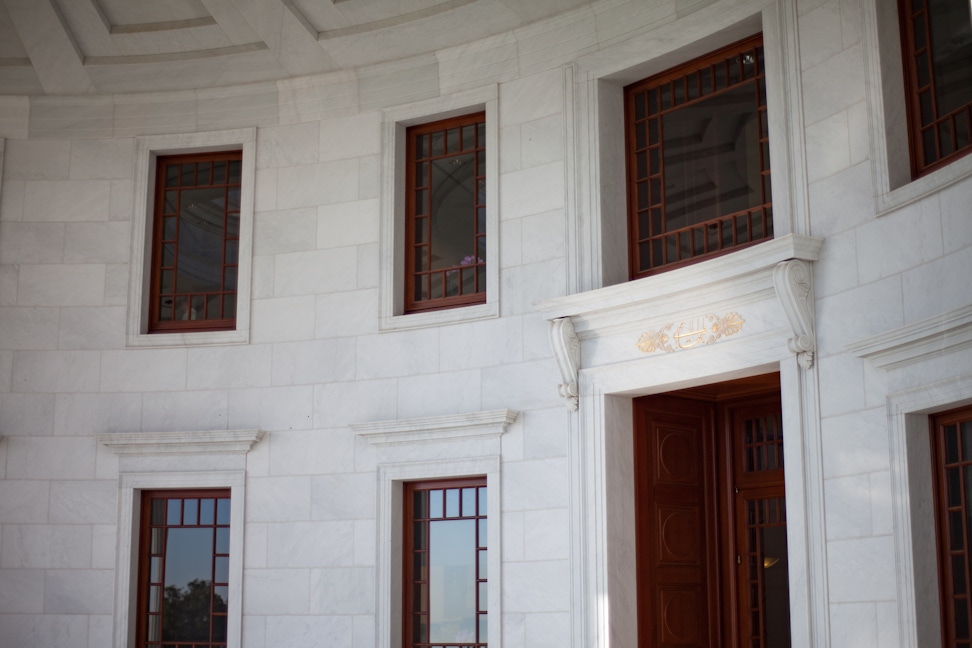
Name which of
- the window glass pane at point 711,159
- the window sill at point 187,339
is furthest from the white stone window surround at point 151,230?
the window glass pane at point 711,159

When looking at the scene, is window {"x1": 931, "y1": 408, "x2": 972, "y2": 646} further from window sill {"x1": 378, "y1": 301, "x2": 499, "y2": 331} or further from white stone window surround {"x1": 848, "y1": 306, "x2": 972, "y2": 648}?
window sill {"x1": 378, "y1": 301, "x2": 499, "y2": 331}

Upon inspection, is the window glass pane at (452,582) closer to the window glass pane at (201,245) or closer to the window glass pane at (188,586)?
the window glass pane at (188,586)

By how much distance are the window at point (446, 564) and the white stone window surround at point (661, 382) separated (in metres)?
1.16

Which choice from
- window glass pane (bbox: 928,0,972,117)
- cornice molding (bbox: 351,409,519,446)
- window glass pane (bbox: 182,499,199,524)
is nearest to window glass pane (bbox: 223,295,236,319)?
window glass pane (bbox: 182,499,199,524)

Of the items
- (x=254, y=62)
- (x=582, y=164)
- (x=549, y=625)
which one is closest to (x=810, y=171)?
(x=582, y=164)

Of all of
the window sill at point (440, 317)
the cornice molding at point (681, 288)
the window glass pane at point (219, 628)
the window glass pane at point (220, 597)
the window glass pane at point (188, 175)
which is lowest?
the window glass pane at point (219, 628)

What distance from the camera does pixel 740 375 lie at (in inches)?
378

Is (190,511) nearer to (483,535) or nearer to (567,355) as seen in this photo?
(483,535)

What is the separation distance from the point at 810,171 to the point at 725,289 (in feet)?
3.53

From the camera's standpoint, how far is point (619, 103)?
11.2 metres

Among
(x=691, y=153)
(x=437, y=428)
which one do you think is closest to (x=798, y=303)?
(x=437, y=428)

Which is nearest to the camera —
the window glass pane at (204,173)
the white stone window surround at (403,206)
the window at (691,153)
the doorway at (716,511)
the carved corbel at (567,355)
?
the window at (691,153)

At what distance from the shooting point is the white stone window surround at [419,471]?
425 inches

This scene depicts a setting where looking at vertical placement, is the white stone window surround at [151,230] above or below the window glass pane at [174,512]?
above
